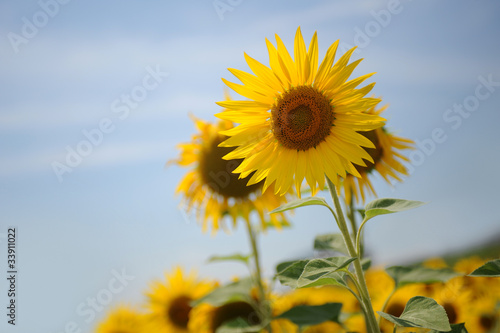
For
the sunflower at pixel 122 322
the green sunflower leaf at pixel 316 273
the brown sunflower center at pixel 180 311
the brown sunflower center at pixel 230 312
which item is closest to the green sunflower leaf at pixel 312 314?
the green sunflower leaf at pixel 316 273

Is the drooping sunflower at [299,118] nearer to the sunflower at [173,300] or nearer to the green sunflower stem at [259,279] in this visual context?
the green sunflower stem at [259,279]

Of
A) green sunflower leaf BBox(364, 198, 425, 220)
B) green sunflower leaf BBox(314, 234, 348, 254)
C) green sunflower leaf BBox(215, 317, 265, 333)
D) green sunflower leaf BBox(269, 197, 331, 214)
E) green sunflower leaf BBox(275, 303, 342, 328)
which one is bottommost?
green sunflower leaf BBox(215, 317, 265, 333)

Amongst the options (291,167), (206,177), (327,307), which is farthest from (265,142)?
(206,177)

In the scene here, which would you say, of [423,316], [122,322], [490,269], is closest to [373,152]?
[490,269]

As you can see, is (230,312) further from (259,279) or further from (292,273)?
(292,273)

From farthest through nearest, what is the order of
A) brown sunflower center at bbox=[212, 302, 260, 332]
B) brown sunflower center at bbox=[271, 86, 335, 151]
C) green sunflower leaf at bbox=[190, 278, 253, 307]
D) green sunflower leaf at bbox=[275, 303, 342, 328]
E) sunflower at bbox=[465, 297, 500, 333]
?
brown sunflower center at bbox=[212, 302, 260, 332] → sunflower at bbox=[465, 297, 500, 333] → green sunflower leaf at bbox=[190, 278, 253, 307] → green sunflower leaf at bbox=[275, 303, 342, 328] → brown sunflower center at bbox=[271, 86, 335, 151]

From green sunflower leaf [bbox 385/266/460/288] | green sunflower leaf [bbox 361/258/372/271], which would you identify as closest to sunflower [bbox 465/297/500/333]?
green sunflower leaf [bbox 385/266/460/288]

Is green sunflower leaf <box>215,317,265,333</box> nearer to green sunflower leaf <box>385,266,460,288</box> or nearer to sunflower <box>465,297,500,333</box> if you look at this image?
green sunflower leaf <box>385,266,460,288</box>

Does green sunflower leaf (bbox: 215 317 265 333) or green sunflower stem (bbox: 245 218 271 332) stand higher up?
green sunflower stem (bbox: 245 218 271 332)
